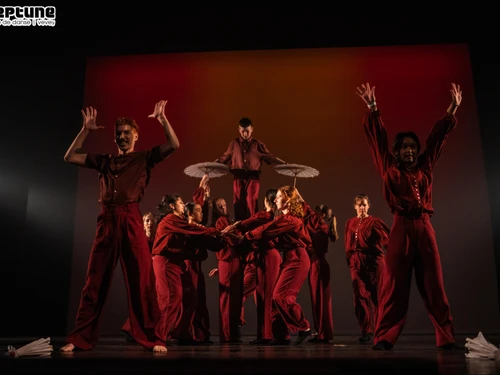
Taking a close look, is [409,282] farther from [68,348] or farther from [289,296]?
[68,348]

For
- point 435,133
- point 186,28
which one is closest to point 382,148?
point 435,133

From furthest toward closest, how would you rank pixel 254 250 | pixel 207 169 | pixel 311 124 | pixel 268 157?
pixel 311 124 < pixel 268 157 < pixel 207 169 < pixel 254 250

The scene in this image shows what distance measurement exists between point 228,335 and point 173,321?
0.67m

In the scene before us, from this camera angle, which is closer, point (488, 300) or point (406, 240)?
→ point (406, 240)

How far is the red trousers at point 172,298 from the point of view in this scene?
204 inches

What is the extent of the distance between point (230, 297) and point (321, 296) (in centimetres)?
104

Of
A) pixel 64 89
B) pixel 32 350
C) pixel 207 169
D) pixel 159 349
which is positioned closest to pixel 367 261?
pixel 207 169

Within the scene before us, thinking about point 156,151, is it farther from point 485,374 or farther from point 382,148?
point 485,374

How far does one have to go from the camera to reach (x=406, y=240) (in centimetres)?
372

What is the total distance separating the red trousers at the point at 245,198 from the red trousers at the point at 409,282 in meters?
3.21

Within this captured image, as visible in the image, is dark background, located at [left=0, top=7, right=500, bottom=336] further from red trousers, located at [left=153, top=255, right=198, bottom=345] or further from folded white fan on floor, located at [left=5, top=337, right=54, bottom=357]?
folded white fan on floor, located at [left=5, top=337, right=54, bottom=357]

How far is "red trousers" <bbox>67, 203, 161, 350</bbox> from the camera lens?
3.53 metres

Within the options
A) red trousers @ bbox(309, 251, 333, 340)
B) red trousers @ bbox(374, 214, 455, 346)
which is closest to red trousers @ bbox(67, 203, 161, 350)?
red trousers @ bbox(374, 214, 455, 346)

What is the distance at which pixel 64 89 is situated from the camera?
806 cm
